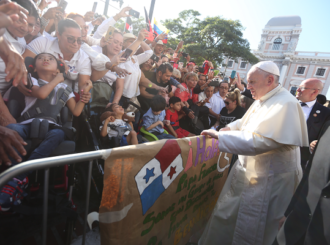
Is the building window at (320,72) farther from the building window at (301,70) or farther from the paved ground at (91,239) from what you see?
the paved ground at (91,239)

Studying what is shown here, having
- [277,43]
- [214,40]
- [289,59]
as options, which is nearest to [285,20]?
[277,43]

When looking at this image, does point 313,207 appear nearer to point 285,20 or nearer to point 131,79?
point 131,79

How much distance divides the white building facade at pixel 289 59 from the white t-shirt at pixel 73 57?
4157 cm

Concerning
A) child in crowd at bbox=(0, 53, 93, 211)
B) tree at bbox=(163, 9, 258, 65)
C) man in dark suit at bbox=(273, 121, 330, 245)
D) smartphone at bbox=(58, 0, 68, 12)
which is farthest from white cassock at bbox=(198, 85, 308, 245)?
tree at bbox=(163, 9, 258, 65)

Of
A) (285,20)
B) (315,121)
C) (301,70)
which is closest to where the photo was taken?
(315,121)

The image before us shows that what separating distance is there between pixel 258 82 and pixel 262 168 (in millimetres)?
987

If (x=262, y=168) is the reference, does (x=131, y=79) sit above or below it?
above

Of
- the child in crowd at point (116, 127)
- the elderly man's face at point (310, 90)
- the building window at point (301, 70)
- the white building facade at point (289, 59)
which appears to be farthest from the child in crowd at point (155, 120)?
the building window at point (301, 70)

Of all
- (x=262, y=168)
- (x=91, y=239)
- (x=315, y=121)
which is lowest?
(x=91, y=239)

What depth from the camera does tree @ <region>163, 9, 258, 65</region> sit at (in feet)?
80.7

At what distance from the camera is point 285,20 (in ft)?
198

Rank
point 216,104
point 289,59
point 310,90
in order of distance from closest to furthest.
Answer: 1. point 310,90
2. point 216,104
3. point 289,59

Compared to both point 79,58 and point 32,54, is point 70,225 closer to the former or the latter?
point 32,54

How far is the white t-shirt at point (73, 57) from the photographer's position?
251cm
